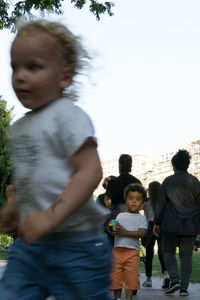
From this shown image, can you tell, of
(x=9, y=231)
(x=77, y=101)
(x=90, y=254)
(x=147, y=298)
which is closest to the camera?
(x=90, y=254)

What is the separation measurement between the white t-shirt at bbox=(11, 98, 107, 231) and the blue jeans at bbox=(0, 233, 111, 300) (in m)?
0.07

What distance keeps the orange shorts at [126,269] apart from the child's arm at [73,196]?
13.7 feet

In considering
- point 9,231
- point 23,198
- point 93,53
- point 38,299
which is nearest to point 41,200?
point 23,198

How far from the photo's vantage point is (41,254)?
1918mm

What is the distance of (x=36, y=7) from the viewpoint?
11.4 metres

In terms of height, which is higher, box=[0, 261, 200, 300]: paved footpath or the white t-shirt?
the white t-shirt

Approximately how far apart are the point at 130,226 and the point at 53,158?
4.29 m

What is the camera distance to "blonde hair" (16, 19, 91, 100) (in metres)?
2.02

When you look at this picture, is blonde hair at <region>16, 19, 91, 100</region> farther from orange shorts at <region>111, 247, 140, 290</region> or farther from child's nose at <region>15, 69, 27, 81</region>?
orange shorts at <region>111, 247, 140, 290</region>

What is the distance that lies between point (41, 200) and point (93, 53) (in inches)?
25.1

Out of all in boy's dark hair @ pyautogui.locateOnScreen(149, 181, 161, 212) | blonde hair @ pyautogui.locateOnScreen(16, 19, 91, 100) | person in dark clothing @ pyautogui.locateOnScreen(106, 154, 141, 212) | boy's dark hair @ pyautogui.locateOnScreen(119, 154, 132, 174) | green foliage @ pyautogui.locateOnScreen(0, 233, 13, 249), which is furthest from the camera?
green foliage @ pyautogui.locateOnScreen(0, 233, 13, 249)

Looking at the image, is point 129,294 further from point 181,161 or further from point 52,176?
point 52,176

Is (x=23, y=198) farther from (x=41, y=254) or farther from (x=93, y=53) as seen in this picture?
(x=93, y=53)

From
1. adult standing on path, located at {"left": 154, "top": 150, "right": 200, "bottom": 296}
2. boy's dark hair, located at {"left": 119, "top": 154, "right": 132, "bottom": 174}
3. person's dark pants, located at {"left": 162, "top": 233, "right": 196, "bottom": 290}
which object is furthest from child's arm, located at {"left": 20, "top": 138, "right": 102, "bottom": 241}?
person's dark pants, located at {"left": 162, "top": 233, "right": 196, "bottom": 290}
